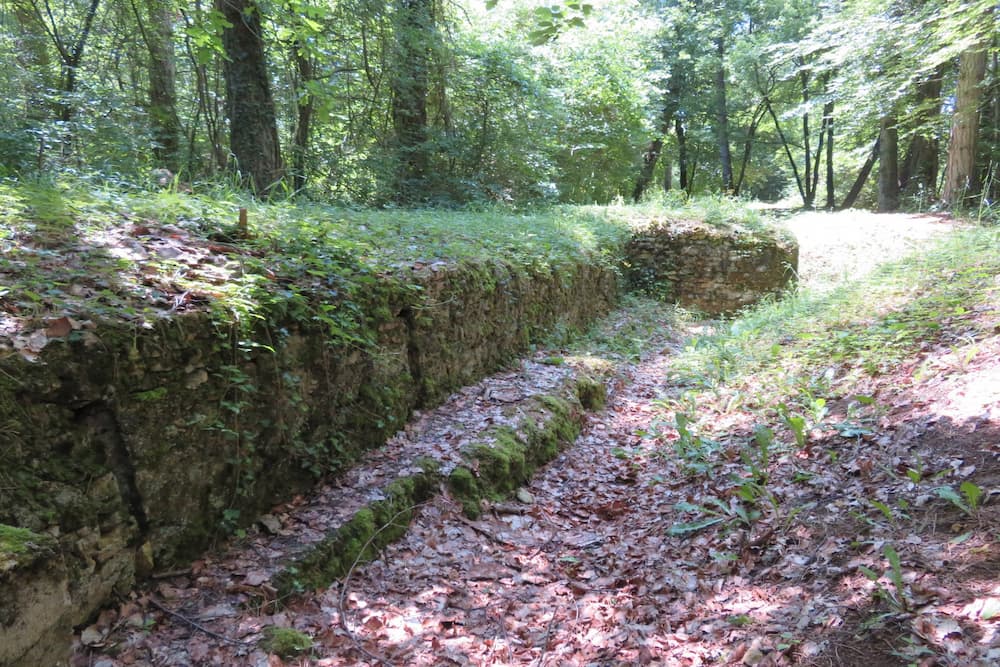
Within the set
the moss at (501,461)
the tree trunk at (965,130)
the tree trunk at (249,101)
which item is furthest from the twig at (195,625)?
the tree trunk at (965,130)

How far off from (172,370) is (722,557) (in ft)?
10.2

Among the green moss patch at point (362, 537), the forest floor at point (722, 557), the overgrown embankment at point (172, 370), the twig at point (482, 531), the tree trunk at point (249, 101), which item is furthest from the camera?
the tree trunk at point (249, 101)

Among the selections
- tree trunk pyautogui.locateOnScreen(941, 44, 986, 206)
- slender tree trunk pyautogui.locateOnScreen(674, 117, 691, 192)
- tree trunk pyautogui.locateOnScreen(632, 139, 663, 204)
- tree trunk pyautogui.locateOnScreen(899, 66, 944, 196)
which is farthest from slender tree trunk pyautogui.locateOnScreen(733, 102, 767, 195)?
tree trunk pyautogui.locateOnScreen(941, 44, 986, 206)

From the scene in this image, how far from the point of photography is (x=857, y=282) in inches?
265

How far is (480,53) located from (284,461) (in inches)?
406

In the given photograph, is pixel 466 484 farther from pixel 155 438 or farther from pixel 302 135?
pixel 302 135

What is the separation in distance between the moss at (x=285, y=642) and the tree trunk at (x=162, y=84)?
6.59m

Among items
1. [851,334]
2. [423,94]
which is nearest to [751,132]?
[423,94]

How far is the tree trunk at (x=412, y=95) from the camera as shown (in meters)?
8.80

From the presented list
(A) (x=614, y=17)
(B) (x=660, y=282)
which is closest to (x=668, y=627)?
(B) (x=660, y=282)

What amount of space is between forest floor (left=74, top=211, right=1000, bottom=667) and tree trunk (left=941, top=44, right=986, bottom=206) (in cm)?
786

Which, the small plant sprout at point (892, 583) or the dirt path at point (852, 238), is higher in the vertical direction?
the dirt path at point (852, 238)

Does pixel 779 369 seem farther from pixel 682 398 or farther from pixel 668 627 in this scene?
pixel 668 627

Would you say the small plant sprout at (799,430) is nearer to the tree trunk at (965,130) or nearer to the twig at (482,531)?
the twig at (482,531)
